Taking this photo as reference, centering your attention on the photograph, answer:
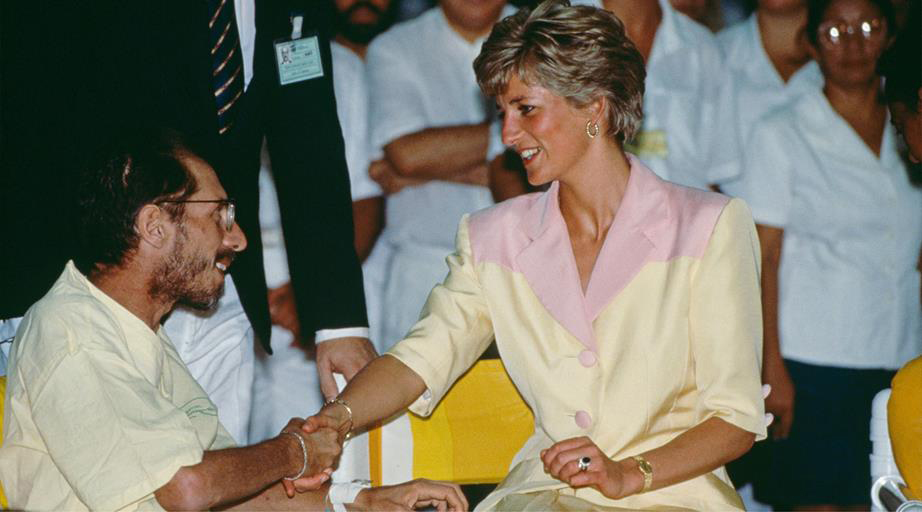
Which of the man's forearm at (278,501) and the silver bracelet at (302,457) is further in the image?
the man's forearm at (278,501)

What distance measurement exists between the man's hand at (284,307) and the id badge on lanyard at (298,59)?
165 centimetres

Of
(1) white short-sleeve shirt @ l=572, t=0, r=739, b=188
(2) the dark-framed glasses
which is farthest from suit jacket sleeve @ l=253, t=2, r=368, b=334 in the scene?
(2) the dark-framed glasses

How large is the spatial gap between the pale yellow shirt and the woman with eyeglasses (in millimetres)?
3111

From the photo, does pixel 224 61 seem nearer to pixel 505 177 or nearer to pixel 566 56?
pixel 566 56

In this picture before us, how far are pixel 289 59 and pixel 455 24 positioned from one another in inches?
64.1

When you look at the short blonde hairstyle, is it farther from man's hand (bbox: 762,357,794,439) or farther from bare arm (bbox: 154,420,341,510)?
man's hand (bbox: 762,357,794,439)

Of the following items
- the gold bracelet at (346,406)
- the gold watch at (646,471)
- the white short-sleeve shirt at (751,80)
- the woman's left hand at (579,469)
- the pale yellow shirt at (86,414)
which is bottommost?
the gold watch at (646,471)

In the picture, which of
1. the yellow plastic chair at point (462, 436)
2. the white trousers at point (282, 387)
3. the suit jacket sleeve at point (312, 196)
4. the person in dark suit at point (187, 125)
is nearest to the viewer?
the yellow plastic chair at point (462, 436)

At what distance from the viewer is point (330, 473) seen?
9.71 ft

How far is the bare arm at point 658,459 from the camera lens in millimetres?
2711

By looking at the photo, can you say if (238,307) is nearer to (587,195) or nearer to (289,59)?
(289,59)

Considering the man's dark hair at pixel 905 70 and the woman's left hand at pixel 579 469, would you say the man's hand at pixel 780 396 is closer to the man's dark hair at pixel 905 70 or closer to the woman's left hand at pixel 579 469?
the man's dark hair at pixel 905 70

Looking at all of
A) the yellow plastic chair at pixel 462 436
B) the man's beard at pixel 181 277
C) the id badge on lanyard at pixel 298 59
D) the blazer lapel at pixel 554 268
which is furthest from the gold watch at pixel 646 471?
the id badge on lanyard at pixel 298 59

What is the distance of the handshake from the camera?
2.83m
